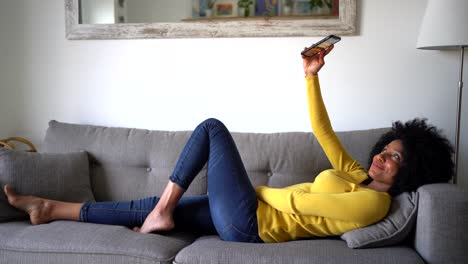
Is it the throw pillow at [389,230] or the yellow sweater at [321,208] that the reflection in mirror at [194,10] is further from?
the throw pillow at [389,230]

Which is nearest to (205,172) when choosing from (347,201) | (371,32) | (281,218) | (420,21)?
(281,218)

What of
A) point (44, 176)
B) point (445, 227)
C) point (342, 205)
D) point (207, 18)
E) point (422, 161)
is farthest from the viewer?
point (207, 18)

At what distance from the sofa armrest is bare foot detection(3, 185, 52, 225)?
146cm

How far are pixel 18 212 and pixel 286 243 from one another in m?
1.13

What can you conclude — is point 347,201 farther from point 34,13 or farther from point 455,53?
point 34,13

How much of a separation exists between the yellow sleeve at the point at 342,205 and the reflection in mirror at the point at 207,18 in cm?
103

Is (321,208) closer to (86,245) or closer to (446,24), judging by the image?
(86,245)

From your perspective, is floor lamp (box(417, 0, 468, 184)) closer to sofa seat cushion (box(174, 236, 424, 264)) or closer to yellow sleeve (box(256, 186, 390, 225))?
yellow sleeve (box(256, 186, 390, 225))

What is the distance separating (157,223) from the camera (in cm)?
181

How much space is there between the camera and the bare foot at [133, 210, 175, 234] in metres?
1.81

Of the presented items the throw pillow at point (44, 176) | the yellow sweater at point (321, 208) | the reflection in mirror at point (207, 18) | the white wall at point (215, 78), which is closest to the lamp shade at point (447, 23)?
the white wall at point (215, 78)

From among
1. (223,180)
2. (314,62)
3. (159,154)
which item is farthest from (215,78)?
(223,180)

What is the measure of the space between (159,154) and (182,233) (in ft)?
1.54

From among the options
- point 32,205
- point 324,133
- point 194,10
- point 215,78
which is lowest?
point 32,205
